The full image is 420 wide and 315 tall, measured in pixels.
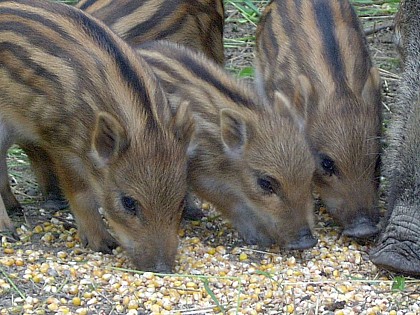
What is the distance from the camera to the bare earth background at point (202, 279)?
3969 millimetres

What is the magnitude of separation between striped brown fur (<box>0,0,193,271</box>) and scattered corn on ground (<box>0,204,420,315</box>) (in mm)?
142

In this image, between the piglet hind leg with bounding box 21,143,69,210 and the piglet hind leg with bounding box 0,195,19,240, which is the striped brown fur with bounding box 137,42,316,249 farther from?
the piglet hind leg with bounding box 0,195,19,240

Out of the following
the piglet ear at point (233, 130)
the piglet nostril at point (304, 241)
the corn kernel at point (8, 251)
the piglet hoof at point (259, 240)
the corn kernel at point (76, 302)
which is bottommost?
the piglet hoof at point (259, 240)

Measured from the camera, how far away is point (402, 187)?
450 cm

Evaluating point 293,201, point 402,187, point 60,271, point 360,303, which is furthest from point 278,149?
point 60,271

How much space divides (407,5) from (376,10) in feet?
7.62

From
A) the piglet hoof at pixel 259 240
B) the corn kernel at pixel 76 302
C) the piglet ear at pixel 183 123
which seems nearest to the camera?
the corn kernel at pixel 76 302

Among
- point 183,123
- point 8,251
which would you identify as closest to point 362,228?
point 183,123

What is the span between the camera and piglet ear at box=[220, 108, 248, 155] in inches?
183

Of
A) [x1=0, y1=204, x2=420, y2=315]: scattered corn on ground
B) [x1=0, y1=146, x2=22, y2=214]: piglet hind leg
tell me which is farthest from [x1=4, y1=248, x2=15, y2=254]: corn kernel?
[x1=0, y1=146, x2=22, y2=214]: piglet hind leg

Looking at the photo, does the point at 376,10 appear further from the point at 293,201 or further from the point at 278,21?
the point at 293,201

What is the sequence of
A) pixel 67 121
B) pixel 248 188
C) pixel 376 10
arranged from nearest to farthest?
pixel 67 121 < pixel 248 188 < pixel 376 10

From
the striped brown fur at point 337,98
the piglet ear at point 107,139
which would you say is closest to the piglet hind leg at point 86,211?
the piglet ear at point 107,139

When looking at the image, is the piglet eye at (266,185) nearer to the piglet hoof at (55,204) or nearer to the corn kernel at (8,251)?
the piglet hoof at (55,204)
